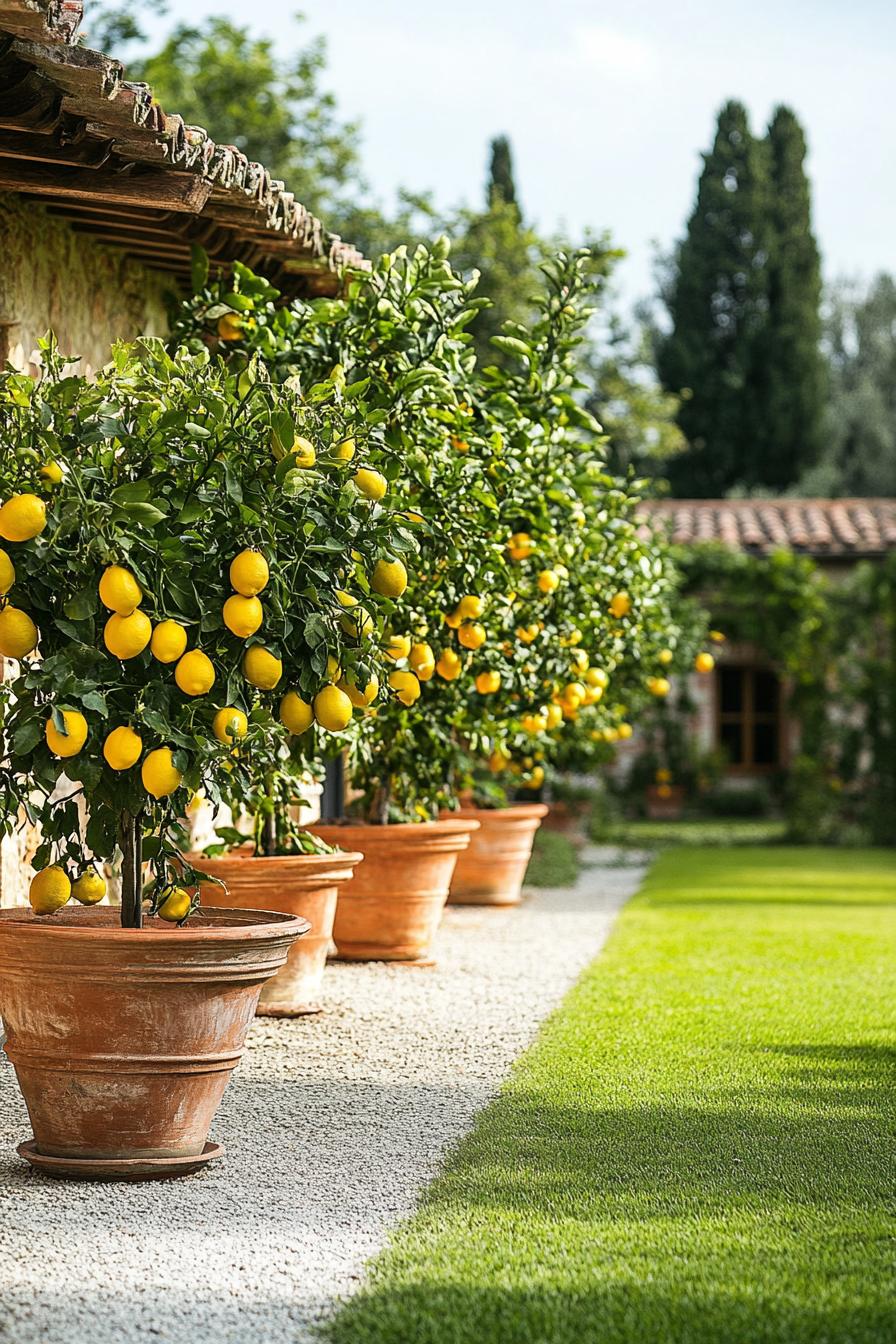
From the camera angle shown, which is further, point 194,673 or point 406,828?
point 406,828

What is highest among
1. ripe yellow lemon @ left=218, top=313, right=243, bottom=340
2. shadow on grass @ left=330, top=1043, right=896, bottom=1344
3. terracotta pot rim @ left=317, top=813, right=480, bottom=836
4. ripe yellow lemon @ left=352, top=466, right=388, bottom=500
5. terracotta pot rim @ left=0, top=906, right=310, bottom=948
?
ripe yellow lemon @ left=218, top=313, right=243, bottom=340

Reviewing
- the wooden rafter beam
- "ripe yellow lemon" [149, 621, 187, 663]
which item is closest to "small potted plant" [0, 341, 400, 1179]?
"ripe yellow lemon" [149, 621, 187, 663]

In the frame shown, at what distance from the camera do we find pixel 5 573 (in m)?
3.52

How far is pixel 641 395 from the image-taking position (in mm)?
24422

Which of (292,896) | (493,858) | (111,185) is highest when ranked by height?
(111,185)

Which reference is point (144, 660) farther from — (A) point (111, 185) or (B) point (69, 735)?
(A) point (111, 185)

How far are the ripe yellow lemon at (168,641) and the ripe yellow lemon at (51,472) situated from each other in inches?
16.0

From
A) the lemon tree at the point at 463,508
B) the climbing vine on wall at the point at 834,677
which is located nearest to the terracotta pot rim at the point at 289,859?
the lemon tree at the point at 463,508

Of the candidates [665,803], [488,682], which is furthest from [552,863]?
[488,682]

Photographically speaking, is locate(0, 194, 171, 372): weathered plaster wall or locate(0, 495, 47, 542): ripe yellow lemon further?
locate(0, 194, 171, 372): weathered plaster wall

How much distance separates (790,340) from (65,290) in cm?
2537

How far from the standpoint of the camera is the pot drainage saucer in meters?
3.92

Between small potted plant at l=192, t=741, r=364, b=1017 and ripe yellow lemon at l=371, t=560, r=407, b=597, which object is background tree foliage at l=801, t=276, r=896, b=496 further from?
ripe yellow lemon at l=371, t=560, r=407, b=597

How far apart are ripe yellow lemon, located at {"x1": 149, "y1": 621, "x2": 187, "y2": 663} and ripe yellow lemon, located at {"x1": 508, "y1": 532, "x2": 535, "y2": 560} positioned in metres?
3.18
